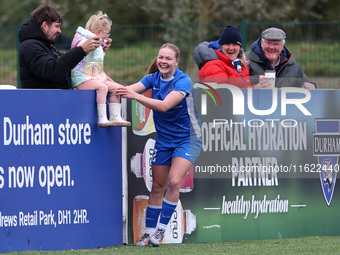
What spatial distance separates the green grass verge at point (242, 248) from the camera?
6.46 meters

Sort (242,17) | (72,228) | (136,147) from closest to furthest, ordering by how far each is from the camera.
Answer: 1. (72,228)
2. (136,147)
3. (242,17)

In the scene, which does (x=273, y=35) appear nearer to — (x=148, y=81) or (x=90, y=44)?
(x=148, y=81)

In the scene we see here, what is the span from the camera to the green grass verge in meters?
6.46

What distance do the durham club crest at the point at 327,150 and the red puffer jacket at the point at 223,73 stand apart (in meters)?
0.84

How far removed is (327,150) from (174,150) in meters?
1.70

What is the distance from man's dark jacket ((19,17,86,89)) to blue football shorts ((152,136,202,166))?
3.21 feet

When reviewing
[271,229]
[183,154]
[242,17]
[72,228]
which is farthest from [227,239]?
[242,17]

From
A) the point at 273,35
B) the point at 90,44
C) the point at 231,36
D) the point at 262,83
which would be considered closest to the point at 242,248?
the point at 262,83

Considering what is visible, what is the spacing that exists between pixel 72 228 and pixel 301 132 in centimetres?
246

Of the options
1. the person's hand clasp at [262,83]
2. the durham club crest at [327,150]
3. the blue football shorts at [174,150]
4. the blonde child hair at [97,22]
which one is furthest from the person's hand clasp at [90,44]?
the durham club crest at [327,150]

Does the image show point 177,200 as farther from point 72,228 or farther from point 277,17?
point 277,17

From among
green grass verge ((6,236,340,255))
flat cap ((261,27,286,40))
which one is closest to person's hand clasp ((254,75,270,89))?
flat cap ((261,27,286,40))

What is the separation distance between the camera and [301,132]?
7.47m

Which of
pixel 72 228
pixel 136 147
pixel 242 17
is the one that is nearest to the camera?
pixel 72 228
